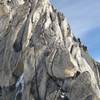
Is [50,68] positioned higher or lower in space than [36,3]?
lower

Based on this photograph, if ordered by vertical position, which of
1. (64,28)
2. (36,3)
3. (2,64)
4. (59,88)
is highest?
(36,3)

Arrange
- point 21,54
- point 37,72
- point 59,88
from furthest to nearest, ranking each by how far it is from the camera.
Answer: point 21,54, point 37,72, point 59,88

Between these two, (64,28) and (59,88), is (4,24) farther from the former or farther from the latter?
(59,88)

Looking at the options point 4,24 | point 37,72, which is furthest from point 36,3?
point 37,72

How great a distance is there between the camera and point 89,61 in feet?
396

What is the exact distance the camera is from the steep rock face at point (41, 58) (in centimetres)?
9888

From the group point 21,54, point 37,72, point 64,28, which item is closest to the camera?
point 37,72

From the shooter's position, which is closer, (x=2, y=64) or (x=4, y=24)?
(x=2, y=64)

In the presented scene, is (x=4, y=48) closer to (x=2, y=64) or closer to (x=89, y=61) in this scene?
(x=2, y=64)

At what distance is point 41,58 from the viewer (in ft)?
356

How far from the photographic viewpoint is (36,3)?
13012 centimetres

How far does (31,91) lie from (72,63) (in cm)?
1010

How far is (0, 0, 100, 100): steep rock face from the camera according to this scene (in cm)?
9888

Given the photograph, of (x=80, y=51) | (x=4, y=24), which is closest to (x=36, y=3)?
(x=4, y=24)
